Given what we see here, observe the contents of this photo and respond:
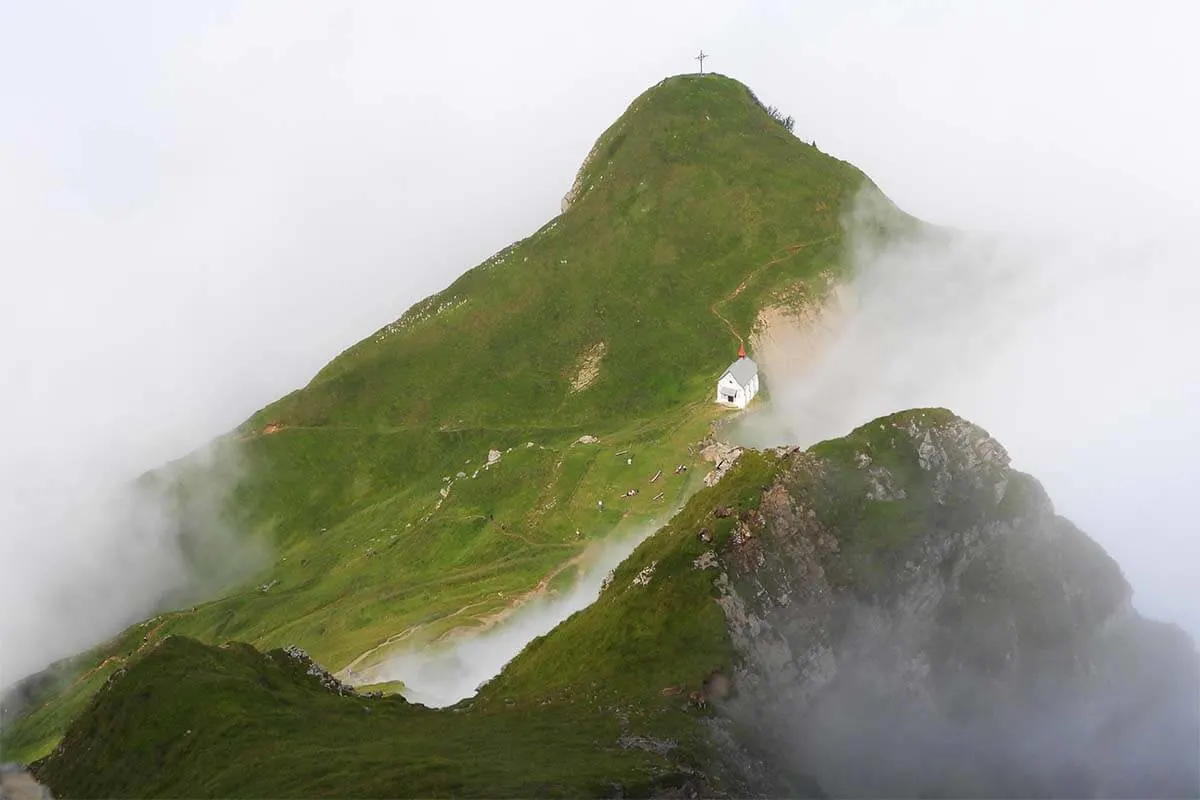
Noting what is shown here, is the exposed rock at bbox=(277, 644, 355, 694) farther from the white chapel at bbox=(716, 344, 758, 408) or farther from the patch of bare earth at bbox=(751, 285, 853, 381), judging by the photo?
the patch of bare earth at bbox=(751, 285, 853, 381)

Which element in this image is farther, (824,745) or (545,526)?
(545,526)

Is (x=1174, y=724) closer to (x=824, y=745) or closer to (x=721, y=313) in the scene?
(x=824, y=745)

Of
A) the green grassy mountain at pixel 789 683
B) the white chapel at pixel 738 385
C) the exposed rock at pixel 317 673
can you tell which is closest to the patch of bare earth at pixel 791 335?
the white chapel at pixel 738 385

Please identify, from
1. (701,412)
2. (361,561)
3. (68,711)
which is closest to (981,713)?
(701,412)

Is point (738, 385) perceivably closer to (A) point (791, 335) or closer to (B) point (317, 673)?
(A) point (791, 335)

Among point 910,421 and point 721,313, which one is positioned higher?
point 721,313

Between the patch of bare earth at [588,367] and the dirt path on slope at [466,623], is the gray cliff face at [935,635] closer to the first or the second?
the dirt path on slope at [466,623]
